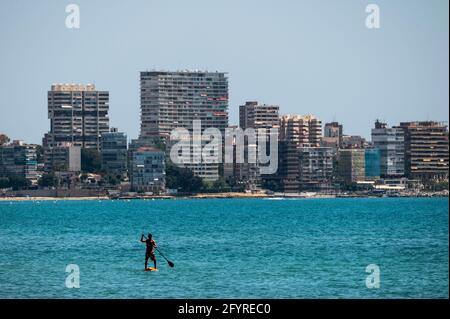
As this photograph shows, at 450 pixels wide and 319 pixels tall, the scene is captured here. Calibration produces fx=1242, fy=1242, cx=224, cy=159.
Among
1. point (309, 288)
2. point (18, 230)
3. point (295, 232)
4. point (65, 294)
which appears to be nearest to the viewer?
point (65, 294)

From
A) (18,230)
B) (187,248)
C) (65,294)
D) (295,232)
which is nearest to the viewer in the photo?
(65,294)

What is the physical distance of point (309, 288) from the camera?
40.5m

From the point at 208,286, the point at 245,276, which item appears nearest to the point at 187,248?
the point at 245,276

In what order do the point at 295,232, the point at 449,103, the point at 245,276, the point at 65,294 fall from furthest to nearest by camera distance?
the point at 295,232 → the point at 245,276 → the point at 65,294 → the point at 449,103

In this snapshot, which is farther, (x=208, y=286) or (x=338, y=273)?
(x=338, y=273)

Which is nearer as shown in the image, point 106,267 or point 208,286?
point 208,286

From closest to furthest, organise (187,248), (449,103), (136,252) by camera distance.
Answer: (449,103), (136,252), (187,248)

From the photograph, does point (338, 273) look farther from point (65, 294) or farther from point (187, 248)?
point (187, 248)

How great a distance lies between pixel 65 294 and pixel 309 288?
8.09 meters
